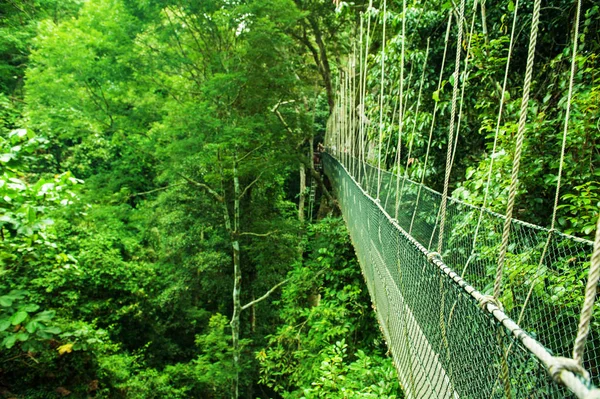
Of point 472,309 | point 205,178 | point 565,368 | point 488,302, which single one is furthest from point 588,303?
point 205,178

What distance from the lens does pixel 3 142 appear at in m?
1.40

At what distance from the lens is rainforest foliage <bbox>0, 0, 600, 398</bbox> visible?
165cm

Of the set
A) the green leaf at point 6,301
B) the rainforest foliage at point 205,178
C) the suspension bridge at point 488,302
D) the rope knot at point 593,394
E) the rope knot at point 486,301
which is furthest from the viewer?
the rainforest foliage at point 205,178

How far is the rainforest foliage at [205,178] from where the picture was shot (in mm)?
1651

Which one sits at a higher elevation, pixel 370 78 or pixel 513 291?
pixel 370 78

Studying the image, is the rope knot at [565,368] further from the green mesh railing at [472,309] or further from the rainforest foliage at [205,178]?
the rainforest foliage at [205,178]

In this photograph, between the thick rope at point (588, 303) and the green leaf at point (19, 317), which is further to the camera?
the green leaf at point (19, 317)

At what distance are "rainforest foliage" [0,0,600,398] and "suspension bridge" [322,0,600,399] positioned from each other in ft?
0.77

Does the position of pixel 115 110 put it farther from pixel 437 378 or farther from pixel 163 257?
pixel 437 378

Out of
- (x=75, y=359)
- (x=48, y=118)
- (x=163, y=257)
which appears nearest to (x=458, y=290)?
(x=75, y=359)

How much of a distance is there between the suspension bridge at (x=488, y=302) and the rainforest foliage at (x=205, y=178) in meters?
0.24

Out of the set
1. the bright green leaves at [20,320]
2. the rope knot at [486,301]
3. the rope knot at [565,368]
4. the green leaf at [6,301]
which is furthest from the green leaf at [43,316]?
the rope knot at [565,368]

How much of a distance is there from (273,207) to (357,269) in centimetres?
253

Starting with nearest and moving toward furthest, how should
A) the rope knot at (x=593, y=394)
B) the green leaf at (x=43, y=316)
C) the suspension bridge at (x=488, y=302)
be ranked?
1. the rope knot at (x=593, y=394)
2. the suspension bridge at (x=488, y=302)
3. the green leaf at (x=43, y=316)
